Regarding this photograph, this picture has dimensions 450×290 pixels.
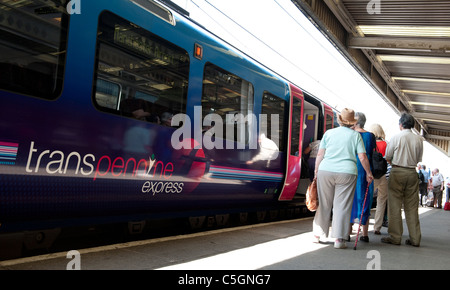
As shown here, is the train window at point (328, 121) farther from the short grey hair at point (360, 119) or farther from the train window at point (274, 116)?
the short grey hair at point (360, 119)

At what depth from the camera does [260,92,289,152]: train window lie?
7.21 m

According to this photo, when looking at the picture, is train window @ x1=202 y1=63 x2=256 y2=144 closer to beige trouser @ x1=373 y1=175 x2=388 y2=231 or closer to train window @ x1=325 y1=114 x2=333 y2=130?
beige trouser @ x1=373 y1=175 x2=388 y2=231

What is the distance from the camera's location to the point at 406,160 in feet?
18.7

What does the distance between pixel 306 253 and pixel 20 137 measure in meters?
3.10

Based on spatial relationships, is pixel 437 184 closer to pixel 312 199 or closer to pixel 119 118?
pixel 312 199

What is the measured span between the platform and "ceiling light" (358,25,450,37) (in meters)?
6.92

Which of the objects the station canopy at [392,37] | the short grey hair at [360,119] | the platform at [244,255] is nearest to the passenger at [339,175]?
the platform at [244,255]

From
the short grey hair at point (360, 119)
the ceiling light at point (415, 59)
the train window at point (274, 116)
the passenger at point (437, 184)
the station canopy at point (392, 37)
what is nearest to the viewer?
the short grey hair at point (360, 119)

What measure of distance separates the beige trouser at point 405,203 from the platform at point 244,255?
0.67 feet

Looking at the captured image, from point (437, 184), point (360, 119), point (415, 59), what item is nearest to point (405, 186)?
point (360, 119)

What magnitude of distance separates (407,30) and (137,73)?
9052mm

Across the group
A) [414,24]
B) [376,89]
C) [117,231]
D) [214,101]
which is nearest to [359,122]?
[214,101]

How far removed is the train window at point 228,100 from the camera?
5.76 metres

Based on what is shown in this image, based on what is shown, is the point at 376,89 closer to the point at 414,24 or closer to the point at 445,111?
the point at 414,24
